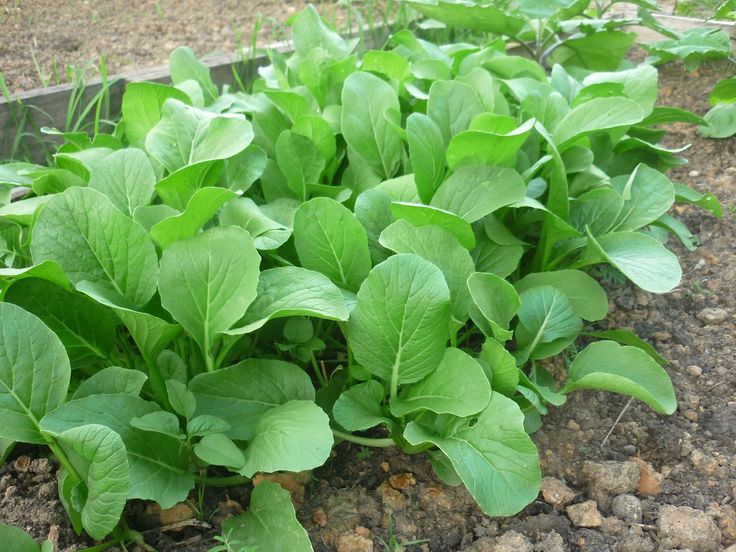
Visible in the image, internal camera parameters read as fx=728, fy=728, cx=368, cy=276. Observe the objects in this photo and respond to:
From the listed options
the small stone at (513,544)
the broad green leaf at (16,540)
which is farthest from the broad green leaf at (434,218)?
the broad green leaf at (16,540)

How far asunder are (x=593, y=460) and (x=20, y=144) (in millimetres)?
1839

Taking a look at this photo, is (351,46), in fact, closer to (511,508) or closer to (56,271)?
(56,271)

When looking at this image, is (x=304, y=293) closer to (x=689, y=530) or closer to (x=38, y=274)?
(x=38, y=274)

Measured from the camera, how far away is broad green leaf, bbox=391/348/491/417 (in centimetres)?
115

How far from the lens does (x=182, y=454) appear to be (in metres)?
1.20

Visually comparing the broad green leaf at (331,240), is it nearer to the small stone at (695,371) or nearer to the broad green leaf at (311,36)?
the small stone at (695,371)

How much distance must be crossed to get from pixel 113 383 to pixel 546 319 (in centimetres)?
78

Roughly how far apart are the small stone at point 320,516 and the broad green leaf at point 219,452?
218 mm

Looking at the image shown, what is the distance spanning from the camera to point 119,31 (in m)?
2.90

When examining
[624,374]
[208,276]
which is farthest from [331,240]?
[624,374]

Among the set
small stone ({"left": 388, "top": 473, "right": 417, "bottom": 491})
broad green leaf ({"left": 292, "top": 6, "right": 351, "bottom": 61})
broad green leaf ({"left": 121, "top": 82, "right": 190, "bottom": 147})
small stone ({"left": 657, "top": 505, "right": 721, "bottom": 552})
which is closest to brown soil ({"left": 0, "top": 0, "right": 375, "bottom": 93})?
broad green leaf ({"left": 292, "top": 6, "right": 351, "bottom": 61})

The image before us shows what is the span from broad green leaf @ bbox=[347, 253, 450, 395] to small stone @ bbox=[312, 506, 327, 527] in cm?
26

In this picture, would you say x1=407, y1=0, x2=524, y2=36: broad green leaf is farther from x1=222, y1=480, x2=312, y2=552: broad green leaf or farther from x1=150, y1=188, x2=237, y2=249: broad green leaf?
x1=222, y1=480, x2=312, y2=552: broad green leaf

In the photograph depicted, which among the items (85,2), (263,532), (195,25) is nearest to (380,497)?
(263,532)
